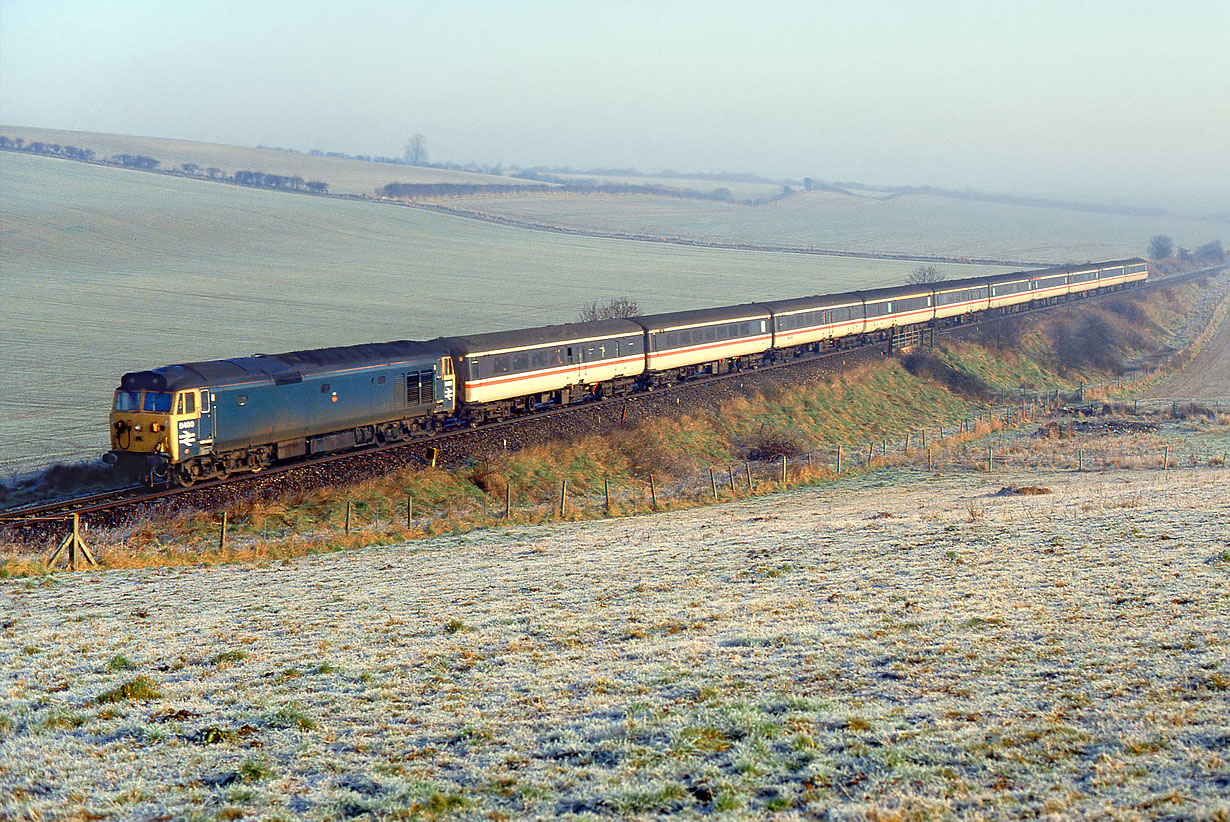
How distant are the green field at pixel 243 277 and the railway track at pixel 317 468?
28.2 feet

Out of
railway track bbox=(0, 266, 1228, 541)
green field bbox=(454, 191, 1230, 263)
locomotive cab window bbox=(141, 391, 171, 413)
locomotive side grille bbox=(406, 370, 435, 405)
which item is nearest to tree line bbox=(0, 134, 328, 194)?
green field bbox=(454, 191, 1230, 263)

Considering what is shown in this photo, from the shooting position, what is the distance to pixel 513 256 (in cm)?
12581

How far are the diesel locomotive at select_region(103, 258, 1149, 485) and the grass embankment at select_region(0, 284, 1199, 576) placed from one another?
2.14 m

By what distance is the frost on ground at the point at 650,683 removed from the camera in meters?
9.65

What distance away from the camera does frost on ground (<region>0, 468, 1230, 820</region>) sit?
9648 mm

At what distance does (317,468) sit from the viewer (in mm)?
32219

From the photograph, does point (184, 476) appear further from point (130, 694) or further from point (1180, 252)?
point (1180, 252)

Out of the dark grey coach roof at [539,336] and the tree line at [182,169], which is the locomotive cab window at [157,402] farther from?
the tree line at [182,169]

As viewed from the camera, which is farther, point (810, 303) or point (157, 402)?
point (810, 303)

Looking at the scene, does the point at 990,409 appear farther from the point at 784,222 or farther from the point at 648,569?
the point at 784,222

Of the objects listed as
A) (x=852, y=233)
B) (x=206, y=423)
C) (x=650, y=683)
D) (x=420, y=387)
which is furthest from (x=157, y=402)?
(x=852, y=233)

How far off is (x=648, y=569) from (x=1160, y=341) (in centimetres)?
7927

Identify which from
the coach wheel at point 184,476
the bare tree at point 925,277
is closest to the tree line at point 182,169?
the bare tree at point 925,277

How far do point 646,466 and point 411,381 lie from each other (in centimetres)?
1043
